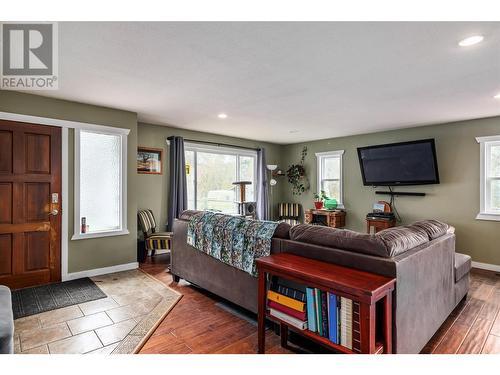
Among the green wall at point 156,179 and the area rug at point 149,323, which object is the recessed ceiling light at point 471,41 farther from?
the green wall at point 156,179

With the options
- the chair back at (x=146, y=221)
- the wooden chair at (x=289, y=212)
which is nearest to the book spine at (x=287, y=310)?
the chair back at (x=146, y=221)

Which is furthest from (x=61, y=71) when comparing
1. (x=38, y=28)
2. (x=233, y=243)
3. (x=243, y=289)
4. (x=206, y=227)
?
(x=243, y=289)

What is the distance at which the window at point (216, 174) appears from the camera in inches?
219

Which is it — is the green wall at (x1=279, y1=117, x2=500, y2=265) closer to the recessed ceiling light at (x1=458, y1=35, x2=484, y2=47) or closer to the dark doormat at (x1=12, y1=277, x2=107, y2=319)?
the recessed ceiling light at (x1=458, y1=35, x2=484, y2=47)

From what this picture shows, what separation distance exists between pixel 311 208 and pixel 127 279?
14.3ft

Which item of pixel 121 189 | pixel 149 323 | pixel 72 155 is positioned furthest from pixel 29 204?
pixel 149 323

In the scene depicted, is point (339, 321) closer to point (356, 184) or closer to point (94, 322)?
point (94, 322)

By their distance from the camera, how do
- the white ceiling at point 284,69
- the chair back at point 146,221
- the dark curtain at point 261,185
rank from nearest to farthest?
the white ceiling at point 284,69 < the chair back at point 146,221 < the dark curtain at point 261,185

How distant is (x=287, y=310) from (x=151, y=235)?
10.5 ft

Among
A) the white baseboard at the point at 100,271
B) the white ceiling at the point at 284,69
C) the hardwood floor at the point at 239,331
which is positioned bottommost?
the hardwood floor at the point at 239,331

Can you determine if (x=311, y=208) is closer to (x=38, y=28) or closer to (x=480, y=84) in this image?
(x=480, y=84)

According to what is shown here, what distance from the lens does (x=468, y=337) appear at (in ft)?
7.63

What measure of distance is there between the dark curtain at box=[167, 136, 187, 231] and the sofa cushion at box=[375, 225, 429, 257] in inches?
148

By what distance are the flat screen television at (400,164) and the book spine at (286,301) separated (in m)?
4.01
